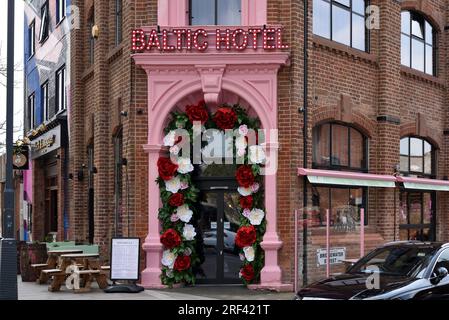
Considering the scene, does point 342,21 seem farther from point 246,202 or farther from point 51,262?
point 51,262

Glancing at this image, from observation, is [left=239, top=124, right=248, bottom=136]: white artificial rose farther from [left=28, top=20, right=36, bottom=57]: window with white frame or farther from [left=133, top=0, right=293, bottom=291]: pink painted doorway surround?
[left=28, top=20, right=36, bottom=57]: window with white frame

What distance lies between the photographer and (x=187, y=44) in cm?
1423

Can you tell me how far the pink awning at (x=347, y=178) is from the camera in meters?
14.0

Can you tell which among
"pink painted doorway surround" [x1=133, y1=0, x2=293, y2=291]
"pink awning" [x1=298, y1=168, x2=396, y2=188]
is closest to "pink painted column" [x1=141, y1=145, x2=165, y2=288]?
"pink painted doorway surround" [x1=133, y1=0, x2=293, y2=291]

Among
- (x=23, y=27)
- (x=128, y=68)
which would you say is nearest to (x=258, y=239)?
(x=128, y=68)

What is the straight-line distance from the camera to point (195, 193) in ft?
47.3

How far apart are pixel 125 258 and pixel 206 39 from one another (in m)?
5.13

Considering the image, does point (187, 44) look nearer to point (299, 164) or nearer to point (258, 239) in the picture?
point (299, 164)

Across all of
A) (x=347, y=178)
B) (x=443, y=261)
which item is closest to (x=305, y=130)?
(x=347, y=178)

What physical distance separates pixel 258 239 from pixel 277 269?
2.56ft

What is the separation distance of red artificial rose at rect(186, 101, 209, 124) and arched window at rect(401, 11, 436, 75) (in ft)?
23.3

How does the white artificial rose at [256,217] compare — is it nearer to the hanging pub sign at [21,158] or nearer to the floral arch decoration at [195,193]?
the floral arch decoration at [195,193]

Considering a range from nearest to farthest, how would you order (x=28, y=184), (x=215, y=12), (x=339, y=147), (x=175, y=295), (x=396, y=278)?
(x=396, y=278)
(x=175, y=295)
(x=215, y=12)
(x=339, y=147)
(x=28, y=184)

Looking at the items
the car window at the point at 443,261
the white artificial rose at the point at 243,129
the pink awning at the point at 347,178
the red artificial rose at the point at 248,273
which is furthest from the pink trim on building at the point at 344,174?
the car window at the point at 443,261
